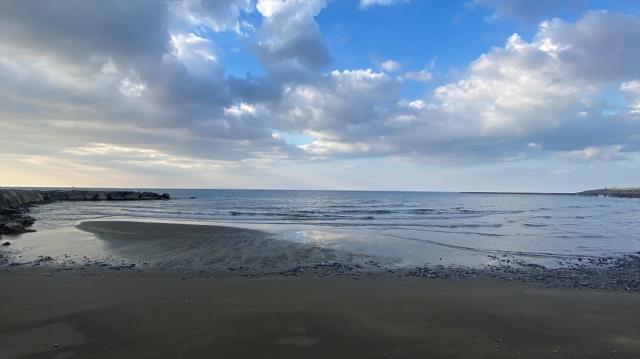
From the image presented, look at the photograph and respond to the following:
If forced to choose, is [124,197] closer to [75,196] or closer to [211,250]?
[75,196]

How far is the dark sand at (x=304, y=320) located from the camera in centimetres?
628

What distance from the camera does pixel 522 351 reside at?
6.32m

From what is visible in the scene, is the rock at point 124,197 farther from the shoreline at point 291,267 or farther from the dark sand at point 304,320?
the dark sand at point 304,320

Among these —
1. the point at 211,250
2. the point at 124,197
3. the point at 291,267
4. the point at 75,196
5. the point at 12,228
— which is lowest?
the point at 291,267

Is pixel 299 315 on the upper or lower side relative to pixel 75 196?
lower

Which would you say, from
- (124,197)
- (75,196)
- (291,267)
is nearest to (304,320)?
(291,267)

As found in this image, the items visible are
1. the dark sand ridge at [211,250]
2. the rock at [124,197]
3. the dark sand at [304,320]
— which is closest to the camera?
the dark sand at [304,320]

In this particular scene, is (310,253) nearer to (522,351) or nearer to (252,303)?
(252,303)

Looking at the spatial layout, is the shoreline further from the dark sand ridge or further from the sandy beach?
the sandy beach

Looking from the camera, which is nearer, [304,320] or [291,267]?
[304,320]

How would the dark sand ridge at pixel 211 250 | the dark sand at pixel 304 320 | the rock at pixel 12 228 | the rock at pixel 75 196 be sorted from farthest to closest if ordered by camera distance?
the rock at pixel 75 196
the rock at pixel 12 228
the dark sand ridge at pixel 211 250
the dark sand at pixel 304 320

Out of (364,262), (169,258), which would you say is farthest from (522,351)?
(169,258)

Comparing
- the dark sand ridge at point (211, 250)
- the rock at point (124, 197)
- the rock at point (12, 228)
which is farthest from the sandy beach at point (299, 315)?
the rock at point (124, 197)

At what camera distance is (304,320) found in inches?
299
